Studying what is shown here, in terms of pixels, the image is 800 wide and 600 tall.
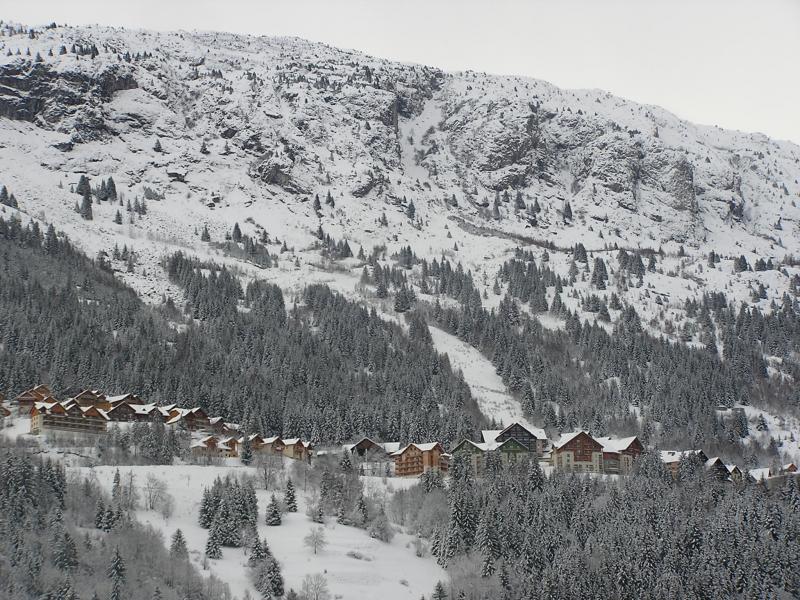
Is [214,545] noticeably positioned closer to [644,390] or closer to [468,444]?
[468,444]

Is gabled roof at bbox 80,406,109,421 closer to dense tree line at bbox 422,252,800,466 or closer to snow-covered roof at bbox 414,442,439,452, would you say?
snow-covered roof at bbox 414,442,439,452

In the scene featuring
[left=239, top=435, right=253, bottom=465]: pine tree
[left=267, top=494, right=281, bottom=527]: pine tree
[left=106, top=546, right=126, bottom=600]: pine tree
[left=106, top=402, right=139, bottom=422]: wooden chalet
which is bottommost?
[left=106, top=546, right=126, bottom=600]: pine tree

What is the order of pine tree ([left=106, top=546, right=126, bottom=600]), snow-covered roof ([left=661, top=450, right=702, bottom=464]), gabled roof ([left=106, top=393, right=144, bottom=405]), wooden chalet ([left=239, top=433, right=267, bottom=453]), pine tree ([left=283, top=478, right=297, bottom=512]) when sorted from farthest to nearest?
gabled roof ([left=106, top=393, right=144, bottom=405]) < wooden chalet ([left=239, top=433, right=267, bottom=453]) < snow-covered roof ([left=661, top=450, right=702, bottom=464]) < pine tree ([left=283, top=478, right=297, bottom=512]) < pine tree ([left=106, top=546, right=126, bottom=600])

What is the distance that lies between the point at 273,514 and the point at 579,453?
53.3 m

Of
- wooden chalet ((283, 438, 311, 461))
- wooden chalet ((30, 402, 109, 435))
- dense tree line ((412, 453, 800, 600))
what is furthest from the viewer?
wooden chalet ((283, 438, 311, 461))

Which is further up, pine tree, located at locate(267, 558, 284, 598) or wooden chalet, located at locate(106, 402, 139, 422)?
wooden chalet, located at locate(106, 402, 139, 422)

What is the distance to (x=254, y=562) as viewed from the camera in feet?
309

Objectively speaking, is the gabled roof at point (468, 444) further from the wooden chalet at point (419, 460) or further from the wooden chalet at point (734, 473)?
the wooden chalet at point (734, 473)

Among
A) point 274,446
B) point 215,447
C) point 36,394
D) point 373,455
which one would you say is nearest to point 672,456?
point 373,455

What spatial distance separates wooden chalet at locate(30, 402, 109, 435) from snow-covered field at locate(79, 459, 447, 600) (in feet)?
62.4

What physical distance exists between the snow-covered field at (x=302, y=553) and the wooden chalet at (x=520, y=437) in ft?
118

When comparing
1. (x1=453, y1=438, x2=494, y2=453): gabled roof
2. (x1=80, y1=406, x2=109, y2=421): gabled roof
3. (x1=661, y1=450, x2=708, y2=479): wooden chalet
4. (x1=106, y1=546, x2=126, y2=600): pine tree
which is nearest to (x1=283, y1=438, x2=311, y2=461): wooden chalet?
(x1=453, y1=438, x2=494, y2=453): gabled roof

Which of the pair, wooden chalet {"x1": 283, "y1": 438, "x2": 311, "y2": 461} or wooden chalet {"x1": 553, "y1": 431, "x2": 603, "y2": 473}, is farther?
wooden chalet {"x1": 553, "y1": 431, "x2": 603, "y2": 473}

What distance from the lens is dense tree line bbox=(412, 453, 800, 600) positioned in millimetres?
93125
